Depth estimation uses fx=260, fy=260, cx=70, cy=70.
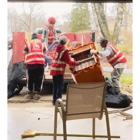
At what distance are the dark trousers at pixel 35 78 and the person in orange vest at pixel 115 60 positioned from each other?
1274 millimetres

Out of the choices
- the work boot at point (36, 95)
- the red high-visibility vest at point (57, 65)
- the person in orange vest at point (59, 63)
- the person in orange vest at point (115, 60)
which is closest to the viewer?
the person in orange vest at point (59, 63)

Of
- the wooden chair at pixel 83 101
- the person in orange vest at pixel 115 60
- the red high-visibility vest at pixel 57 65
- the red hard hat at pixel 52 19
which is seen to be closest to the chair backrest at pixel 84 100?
the wooden chair at pixel 83 101

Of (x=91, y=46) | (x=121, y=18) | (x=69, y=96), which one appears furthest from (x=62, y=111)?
(x=121, y=18)

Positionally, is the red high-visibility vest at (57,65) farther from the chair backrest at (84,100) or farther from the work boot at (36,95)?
the chair backrest at (84,100)

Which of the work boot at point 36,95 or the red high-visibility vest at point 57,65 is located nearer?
the red high-visibility vest at point 57,65

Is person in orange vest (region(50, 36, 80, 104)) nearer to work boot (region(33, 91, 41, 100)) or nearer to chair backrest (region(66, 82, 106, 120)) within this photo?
work boot (region(33, 91, 41, 100))

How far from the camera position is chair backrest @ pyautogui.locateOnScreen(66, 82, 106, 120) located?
243 cm

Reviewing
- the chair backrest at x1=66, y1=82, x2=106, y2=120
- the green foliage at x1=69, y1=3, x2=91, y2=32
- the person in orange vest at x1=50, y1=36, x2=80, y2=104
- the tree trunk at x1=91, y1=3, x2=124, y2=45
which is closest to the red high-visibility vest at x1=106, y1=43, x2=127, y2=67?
the tree trunk at x1=91, y1=3, x2=124, y2=45

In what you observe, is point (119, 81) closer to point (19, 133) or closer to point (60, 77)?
point (60, 77)

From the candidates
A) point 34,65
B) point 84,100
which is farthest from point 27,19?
point 84,100

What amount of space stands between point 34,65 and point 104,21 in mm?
1636

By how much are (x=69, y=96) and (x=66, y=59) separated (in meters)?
1.68

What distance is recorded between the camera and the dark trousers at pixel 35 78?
500 cm

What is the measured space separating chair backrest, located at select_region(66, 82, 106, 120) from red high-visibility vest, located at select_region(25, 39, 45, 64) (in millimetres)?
2607
